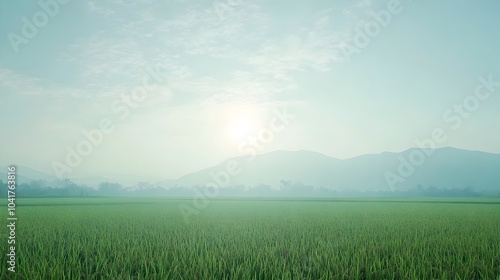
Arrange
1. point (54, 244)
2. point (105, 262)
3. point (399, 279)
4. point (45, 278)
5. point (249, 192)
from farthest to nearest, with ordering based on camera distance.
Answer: point (249, 192) < point (54, 244) < point (105, 262) < point (399, 279) < point (45, 278)

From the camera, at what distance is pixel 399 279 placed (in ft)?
14.1

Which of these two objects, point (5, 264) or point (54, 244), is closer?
point (5, 264)

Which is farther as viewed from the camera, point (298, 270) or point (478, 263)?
point (478, 263)

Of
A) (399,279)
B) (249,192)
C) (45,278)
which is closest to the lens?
(45,278)

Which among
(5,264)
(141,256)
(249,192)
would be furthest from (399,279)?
(249,192)

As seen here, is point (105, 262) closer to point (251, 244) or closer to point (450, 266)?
point (251, 244)

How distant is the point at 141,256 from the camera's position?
523 centimetres

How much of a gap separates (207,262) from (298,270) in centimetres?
125

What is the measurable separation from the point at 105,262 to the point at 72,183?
72.1m

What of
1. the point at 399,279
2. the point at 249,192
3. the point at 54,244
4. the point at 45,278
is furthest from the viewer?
the point at 249,192

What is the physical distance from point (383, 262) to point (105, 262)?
376 cm

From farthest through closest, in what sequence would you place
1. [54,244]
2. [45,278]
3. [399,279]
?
1. [54,244]
2. [399,279]
3. [45,278]

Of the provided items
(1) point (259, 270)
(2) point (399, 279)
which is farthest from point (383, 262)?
(1) point (259, 270)

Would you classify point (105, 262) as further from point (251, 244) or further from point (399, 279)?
point (399, 279)
